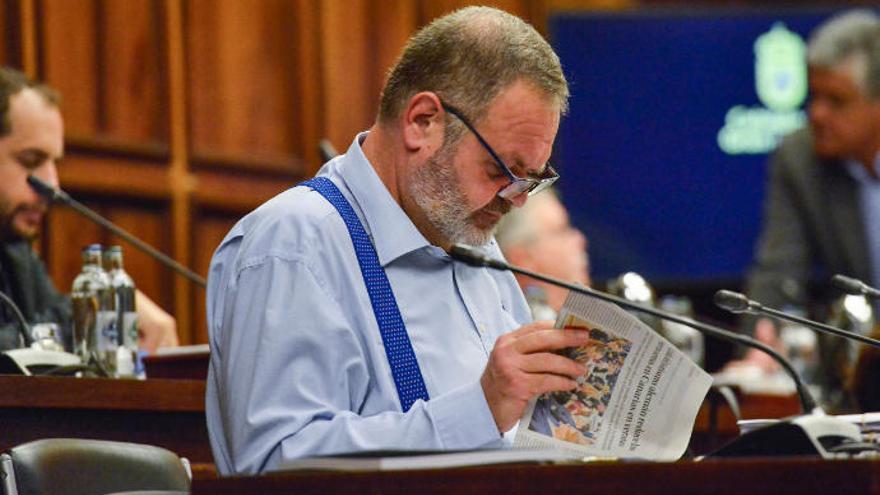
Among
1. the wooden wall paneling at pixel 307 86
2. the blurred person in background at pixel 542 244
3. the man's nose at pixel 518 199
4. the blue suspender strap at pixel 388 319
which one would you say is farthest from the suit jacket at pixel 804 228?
the blue suspender strap at pixel 388 319

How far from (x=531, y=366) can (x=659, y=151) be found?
18.7 ft

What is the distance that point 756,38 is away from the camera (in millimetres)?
8094

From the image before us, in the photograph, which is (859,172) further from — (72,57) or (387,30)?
(72,57)

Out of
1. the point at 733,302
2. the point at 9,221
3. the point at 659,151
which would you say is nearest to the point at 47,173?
the point at 9,221

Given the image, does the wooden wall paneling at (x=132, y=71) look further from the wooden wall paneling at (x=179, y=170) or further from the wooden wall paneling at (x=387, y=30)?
the wooden wall paneling at (x=387, y=30)

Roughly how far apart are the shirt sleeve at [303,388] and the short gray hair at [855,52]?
4316 mm

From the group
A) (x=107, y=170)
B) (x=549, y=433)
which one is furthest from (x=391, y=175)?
(x=107, y=170)

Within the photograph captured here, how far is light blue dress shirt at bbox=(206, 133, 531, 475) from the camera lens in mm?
2486

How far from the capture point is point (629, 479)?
1.83 meters

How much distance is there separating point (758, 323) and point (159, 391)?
11.9 ft

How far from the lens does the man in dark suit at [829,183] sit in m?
6.55

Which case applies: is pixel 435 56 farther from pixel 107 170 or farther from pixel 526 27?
pixel 107 170

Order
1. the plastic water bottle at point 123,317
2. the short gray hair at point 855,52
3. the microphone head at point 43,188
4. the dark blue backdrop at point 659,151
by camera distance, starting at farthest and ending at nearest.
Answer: the dark blue backdrop at point 659,151 → the short gray hair at point 855,52 → the microphone head at point 43,188 → the plastic water bottle at point 123,317

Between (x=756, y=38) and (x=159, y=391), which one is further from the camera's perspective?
(x=756, y=38)
